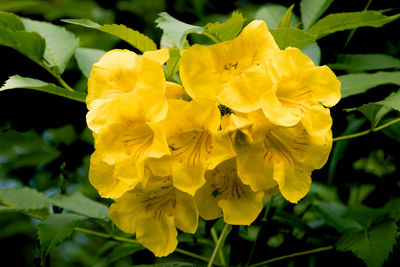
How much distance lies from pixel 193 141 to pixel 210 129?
0.24 feet

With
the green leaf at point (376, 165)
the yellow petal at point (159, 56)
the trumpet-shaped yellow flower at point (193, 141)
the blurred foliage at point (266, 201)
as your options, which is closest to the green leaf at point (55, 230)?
the blurred foliage at point (266, 201)

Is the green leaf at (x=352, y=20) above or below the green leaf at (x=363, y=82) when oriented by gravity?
above

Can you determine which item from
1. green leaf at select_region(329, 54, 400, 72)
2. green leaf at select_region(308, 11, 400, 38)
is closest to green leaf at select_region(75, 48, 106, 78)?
green leaf at select_region(308, 11, 400, 38)

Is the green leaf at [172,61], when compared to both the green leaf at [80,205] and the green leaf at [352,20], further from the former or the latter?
the green leaf at [80,205]

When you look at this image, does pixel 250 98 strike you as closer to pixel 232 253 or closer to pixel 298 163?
pixel 298 163

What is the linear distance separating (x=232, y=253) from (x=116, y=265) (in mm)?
1287

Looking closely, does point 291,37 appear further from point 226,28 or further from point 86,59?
point 86,59

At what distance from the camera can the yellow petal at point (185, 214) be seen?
1.07 meters

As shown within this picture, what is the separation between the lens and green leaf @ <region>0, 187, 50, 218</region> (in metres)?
1.50

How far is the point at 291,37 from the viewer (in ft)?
3.47

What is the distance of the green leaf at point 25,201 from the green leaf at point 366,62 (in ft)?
4.08

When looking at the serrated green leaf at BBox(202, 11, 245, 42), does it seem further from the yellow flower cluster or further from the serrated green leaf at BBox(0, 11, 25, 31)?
the serrated green leaf at BBox(0, 11, 25, 31)

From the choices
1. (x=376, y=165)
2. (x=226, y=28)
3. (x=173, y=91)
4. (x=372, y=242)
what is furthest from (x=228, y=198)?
(x=376, y=165)

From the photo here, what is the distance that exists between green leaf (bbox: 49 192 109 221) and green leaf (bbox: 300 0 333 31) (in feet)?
3.46
